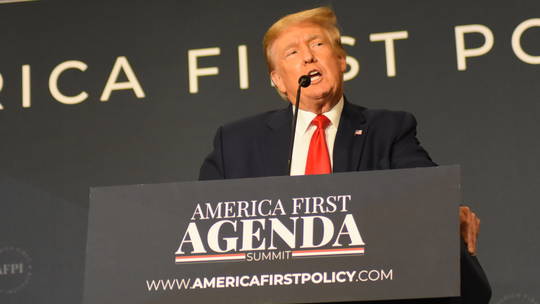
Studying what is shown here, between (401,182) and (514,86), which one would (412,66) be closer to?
(514,86)

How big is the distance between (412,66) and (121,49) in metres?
1.39

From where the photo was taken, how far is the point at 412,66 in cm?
473

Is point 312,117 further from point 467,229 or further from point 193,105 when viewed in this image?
point 193,105

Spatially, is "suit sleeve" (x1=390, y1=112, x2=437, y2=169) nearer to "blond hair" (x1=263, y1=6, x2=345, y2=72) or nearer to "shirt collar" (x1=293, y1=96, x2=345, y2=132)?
"shirt collar" (x1=293, y1=96, x2=345, y2=132)

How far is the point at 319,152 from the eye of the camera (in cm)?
278

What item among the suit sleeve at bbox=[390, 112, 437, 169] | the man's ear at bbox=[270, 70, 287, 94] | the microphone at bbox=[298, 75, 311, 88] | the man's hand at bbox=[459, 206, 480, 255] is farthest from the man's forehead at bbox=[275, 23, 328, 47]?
the man's hand at bbox=[459, 206, 480, 255]

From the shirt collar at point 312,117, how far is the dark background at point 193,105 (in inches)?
67.8

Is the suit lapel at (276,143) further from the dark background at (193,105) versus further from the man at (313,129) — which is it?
the dark background at (193,105)

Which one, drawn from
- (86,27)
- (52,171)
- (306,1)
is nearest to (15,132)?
(52,171)

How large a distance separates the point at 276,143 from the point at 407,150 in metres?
0.35

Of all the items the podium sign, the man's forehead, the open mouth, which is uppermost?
Result: the man's forehead

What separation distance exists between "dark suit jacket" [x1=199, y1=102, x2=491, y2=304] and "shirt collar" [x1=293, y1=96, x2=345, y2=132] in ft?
0.06

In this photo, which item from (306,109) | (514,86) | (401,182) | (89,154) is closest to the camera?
(401,182)

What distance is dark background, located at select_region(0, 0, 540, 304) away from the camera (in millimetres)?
4547
